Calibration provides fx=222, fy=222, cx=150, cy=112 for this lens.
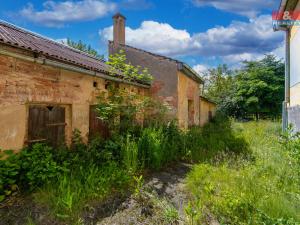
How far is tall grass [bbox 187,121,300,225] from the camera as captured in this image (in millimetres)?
3476

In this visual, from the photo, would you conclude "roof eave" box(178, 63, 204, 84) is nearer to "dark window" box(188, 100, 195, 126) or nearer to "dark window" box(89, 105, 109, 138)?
"dark window" box(188, 100, 195, 126)

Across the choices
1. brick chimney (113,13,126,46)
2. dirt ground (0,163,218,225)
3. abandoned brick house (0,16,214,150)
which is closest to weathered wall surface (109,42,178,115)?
brick chimney (113,13,126,46)

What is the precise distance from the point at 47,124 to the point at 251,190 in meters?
4.64

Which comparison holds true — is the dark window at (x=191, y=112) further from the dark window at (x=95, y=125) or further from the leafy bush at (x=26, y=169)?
the leafy bush at (x=26, y=169)

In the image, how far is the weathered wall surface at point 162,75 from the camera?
371 inches

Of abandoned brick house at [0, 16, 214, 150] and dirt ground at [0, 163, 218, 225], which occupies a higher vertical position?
abandoned brick house at [0, 16, 214, 150]

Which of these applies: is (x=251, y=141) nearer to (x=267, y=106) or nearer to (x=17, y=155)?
(x=17, y=155)

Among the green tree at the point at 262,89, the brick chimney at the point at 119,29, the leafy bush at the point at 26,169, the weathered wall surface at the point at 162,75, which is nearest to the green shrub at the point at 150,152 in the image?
the leafy bush at the point at 26,169

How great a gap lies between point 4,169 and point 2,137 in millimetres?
644

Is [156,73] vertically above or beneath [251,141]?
above

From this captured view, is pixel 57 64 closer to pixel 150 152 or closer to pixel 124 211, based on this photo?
pixel 150 152

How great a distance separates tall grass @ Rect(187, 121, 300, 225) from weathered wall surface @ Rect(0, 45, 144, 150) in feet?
11.4

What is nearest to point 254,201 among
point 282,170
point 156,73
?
point 282,170

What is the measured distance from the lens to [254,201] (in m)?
3.94
